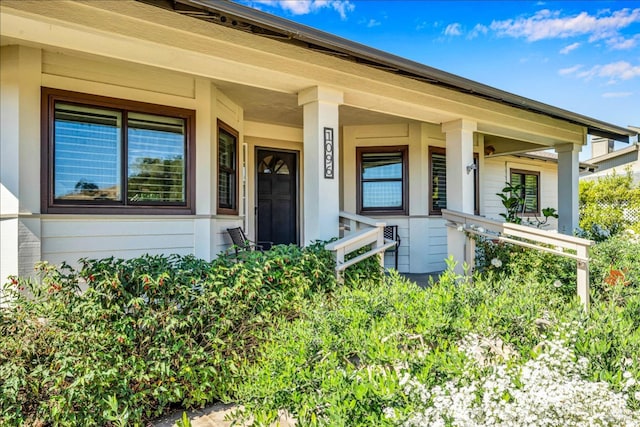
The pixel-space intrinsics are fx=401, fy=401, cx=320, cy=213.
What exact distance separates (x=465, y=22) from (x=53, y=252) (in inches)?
356

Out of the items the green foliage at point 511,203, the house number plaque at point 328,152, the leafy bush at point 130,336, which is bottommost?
the leafy bush at point 130,336

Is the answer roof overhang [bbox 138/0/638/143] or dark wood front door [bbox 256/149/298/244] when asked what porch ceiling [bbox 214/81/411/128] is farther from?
roof overhang [bbox 138/0/638/143]

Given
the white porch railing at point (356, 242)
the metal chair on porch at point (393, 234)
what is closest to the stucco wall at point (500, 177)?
the metal chair on porch at point (393, 234)

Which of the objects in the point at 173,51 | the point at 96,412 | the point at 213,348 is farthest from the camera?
the point at 173,51

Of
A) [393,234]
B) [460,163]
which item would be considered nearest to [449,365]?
[460,163]

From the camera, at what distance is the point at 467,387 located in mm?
1772

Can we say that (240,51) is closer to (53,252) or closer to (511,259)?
(53,252)

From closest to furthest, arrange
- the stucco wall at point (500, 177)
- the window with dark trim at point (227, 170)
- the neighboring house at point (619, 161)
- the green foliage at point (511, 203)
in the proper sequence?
the window with dark trim at point (227, 170) → the green foliage at point (511, 203) → the stucco wall at point (500, 177) → the neighboring house at point (619, 161)

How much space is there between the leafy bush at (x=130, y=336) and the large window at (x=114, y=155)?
5.49 ft

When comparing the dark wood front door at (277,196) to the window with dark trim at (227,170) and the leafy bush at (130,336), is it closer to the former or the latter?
the window with dark trim at (227,170)

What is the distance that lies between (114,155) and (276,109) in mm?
2709

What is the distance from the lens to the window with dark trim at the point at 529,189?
Result: 11758 mm

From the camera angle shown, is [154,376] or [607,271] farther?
[607,271]

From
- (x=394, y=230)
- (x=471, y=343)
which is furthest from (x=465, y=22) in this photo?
(x=471, y=343)
